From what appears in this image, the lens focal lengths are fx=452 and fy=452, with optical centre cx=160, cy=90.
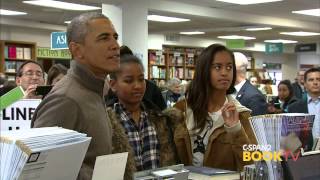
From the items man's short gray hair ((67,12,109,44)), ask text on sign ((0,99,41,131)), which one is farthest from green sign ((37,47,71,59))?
man's short gray hair ((67,12,109,44))

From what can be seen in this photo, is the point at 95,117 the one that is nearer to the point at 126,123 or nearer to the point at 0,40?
the point at 126,123

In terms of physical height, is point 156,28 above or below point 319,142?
above

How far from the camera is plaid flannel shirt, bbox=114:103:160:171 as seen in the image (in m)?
1.98

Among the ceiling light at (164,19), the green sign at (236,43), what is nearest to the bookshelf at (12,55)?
the ceiling light at (164,19)

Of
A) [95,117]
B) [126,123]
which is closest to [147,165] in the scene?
[126,123]

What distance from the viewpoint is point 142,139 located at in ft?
6.64

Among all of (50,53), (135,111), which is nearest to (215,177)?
(135,111)

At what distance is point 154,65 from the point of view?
1412cm

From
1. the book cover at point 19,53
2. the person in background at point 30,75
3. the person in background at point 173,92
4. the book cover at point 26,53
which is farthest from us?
the book cover at point 26,53

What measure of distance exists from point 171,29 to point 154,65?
164cm

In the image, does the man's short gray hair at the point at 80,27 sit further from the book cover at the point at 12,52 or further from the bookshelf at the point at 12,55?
the book cover at the point at 12,52

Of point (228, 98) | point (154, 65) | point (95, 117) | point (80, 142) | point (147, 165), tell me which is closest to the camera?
point (80, 142)

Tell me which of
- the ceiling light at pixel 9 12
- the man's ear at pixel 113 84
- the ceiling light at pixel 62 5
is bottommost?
the man's ear at pixel 113 84

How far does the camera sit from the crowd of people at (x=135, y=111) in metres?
1.57
